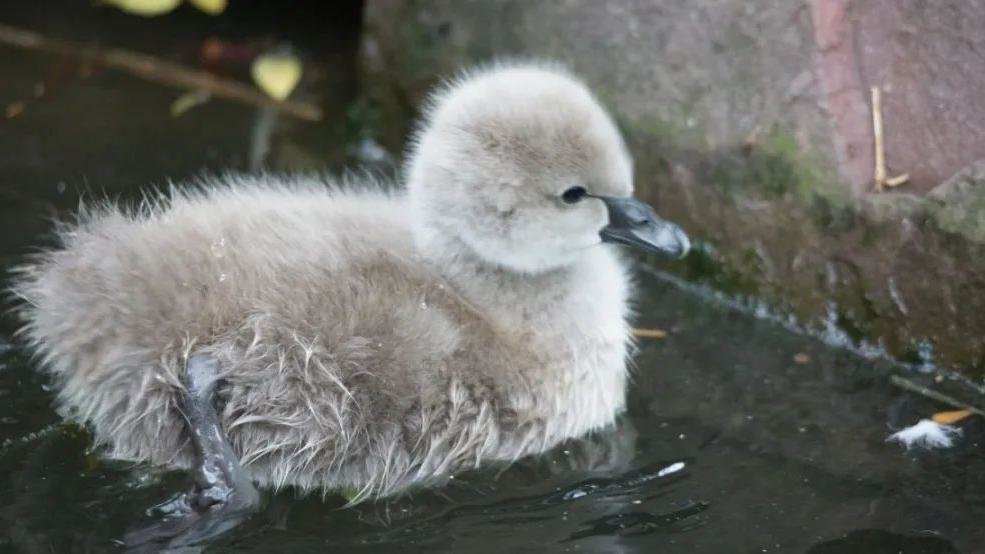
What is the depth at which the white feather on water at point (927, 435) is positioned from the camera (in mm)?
3674

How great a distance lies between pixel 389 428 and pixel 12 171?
6.46 ft

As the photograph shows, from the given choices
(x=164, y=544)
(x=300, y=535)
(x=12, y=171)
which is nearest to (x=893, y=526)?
(x=300, y=535)

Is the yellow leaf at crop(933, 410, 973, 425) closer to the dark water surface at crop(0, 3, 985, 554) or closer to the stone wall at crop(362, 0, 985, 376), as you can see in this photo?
the dark water surface at crop(0, 3, 985, 554)

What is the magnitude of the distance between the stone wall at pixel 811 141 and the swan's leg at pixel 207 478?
5.90 ft

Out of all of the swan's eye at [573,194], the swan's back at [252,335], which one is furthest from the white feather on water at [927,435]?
the swan's back at [252,335]

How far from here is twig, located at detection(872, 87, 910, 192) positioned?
13.4 ft

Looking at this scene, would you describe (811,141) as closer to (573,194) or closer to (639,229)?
(639,229)

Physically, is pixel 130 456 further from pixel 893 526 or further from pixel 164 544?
pixel 893 526

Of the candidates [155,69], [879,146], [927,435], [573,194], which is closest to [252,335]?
[573,194]

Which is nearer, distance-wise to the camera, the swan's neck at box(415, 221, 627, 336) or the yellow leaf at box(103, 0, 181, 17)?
the swan's neck at box(415, 221, 627, 336)

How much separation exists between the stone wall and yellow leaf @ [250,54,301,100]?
0.94 metres

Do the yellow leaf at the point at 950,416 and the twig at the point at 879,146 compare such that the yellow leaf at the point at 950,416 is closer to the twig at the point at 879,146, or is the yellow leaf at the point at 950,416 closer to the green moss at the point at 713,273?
the twig at the point at 879,146

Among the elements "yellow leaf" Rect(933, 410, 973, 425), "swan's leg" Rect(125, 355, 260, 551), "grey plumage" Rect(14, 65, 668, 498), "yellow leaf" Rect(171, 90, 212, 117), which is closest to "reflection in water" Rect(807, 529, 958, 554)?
"yellow leaf" Rect(933, 410, 973, 425)

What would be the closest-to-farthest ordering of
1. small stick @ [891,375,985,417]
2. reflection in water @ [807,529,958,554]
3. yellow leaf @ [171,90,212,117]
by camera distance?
1. reflection in water @ [807,529,958,554]
2. small stick @ [891,375,985,417]
3. yellow leaf @ [171,90,212,117]
